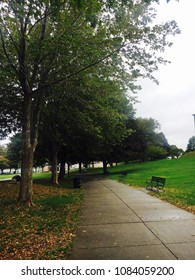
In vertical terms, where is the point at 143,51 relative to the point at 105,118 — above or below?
above

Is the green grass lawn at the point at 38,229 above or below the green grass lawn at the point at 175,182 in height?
below

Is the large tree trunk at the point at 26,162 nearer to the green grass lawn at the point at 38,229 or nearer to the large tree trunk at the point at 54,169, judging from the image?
the green grass lawn at the point at 38,229

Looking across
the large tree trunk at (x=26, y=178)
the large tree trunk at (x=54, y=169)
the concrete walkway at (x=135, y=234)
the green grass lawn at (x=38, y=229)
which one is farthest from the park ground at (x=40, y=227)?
the large tree trunk at (x=54, y=169)

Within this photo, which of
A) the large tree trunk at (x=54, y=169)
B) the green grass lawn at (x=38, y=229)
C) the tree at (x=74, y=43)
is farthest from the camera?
the large tree trunk at (x=54, y=169)

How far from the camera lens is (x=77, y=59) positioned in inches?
465

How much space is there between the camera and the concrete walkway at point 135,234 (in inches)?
228

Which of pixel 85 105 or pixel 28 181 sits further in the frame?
pixel 85 105

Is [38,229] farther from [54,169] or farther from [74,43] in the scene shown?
[54,169]

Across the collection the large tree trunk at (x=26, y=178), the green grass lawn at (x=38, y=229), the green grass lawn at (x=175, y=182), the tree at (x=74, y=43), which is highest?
the tree at (x=74, y=43)

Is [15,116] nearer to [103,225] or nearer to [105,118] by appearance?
[105,118]

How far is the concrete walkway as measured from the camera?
5.78 meters

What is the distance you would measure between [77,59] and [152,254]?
9.07 metres

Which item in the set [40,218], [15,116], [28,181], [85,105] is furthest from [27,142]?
[15,116]

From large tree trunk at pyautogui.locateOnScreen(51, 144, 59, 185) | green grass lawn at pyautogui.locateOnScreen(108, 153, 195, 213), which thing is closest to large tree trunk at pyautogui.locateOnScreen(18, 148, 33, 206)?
green grass lawn at pyautogui.locateOnScreen(108, 153, 195, 213)
